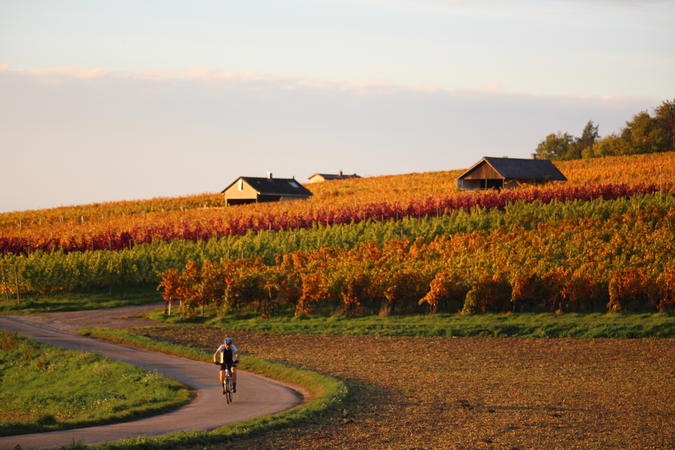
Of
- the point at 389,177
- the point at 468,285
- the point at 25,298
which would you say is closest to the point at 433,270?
the point at 468,285

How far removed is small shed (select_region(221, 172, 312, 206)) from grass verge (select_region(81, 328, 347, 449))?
169 ft

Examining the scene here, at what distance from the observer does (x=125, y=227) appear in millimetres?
53281

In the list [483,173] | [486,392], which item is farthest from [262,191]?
[486,392]

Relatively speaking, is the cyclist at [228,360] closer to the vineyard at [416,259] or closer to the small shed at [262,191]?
the vineyard at [416,259]

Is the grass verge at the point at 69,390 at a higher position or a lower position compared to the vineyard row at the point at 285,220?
lower

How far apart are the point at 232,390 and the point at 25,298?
25.6 meters

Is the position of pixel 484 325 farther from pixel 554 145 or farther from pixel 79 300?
pixel 554 145

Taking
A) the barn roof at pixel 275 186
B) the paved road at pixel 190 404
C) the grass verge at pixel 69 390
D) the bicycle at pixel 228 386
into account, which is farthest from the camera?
the barn roof at pixel 275 186

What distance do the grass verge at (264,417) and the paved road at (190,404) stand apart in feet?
1.64

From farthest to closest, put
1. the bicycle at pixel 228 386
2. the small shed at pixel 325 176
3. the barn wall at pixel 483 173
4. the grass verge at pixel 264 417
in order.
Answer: the small shed at pixel 325 176 < the barn wall at pixel 483 173 < the bicycle at pixel 228 386 < the grass verge at pixel 264 417

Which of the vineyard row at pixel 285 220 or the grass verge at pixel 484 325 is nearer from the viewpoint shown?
Answer: the grass verge at pixel 484 325

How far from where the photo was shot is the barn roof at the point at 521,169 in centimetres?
5828

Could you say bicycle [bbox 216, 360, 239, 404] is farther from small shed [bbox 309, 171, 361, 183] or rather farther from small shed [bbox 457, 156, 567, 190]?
small shed [bbox 309, 171, 361, 183]

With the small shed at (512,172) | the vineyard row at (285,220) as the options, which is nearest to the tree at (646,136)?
the small shed at (512,172)
